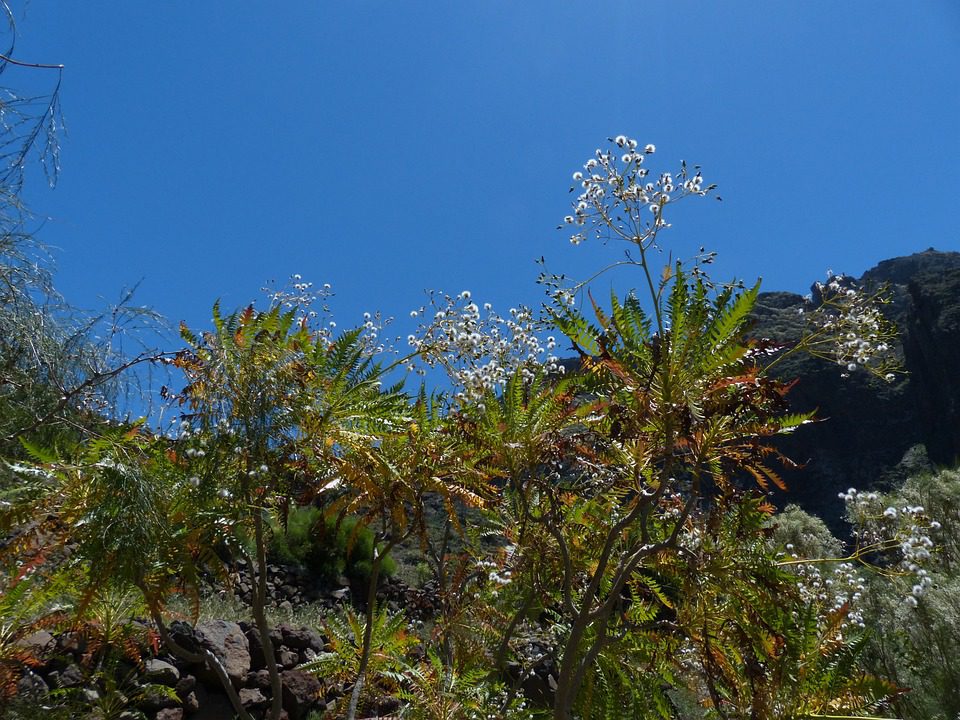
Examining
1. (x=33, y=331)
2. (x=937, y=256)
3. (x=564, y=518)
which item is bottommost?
(x=564, y=518)

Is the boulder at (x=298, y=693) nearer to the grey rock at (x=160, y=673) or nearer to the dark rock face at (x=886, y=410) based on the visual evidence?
the grey rock at (x=160, y=673)

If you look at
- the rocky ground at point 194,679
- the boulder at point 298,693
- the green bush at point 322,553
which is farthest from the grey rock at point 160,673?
the green bush at point 322,553

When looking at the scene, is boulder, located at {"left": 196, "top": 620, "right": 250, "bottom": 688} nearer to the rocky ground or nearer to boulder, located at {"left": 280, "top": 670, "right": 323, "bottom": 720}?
the rocky ground

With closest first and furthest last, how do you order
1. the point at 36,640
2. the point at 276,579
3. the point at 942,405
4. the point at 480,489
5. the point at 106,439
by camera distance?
the point at 106,439 → the point at 480,489 → the point at 36,640 → the point at 276,579 → the point at 942,405

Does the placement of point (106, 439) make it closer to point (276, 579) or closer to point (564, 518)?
point (564, 518)

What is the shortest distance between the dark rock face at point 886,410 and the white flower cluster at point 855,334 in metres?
23.8

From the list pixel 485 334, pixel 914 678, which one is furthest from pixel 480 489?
pixel 914 678

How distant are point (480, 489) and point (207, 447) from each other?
4.15 ft

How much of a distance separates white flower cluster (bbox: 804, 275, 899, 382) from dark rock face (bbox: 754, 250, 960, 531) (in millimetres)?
23823

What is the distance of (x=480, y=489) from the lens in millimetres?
3248

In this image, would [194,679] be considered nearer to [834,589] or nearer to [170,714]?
[170,714]

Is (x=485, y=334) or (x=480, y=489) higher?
(x=485, y=334)

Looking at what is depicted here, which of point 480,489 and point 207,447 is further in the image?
point 480,489

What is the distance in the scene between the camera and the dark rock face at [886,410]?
27.2 meters
